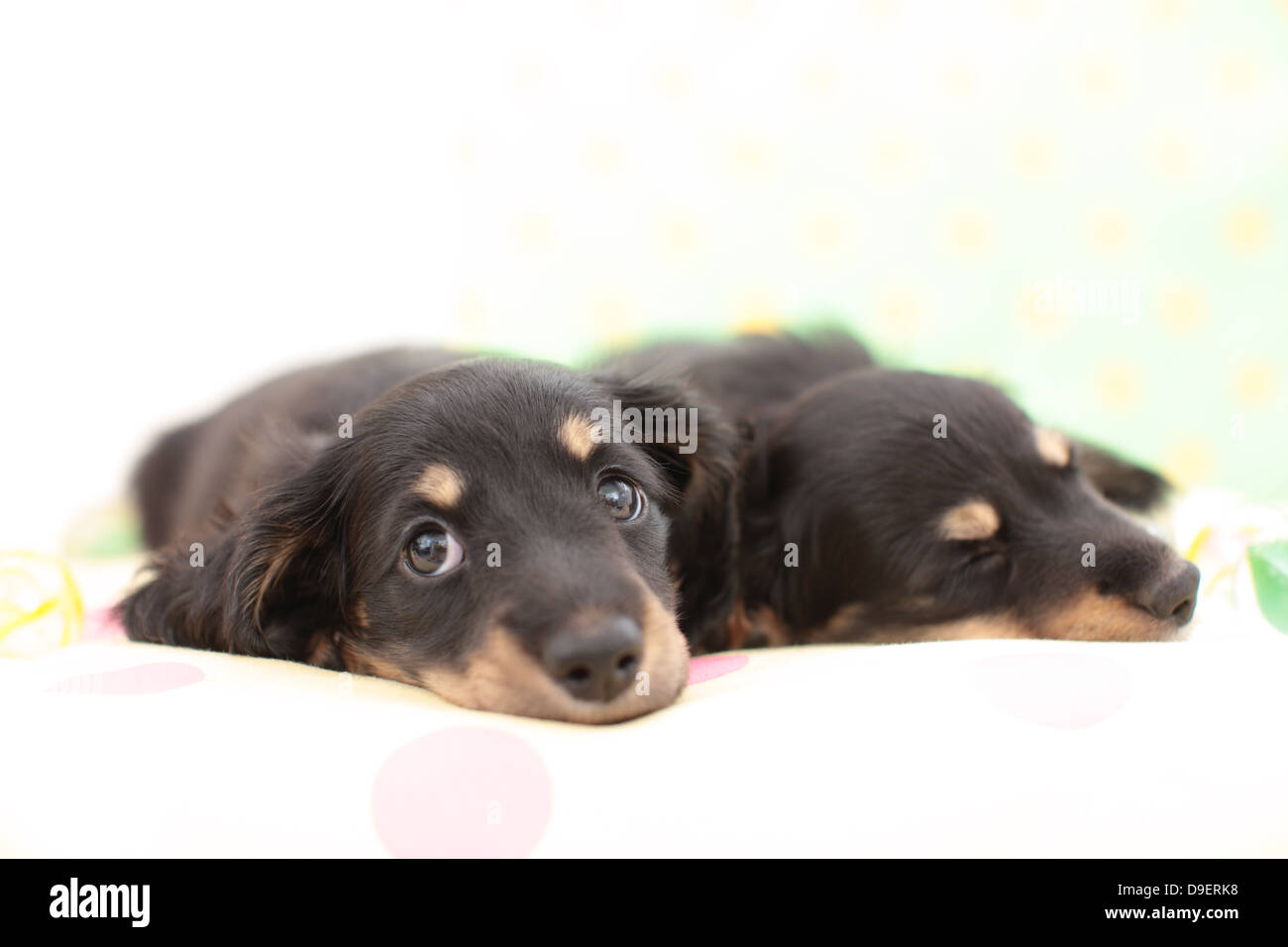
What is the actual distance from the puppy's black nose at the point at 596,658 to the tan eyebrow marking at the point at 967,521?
107 cm

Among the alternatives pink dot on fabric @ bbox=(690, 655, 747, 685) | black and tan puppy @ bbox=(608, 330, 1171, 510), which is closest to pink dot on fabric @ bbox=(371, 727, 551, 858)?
pink dot on fabric @ bbox=(690, 655, 747, 685)

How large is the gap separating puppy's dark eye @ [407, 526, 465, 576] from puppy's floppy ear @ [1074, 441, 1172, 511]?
7.00ft

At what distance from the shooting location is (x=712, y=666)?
2367 millimetres

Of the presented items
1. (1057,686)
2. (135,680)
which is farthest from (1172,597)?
(135,680)

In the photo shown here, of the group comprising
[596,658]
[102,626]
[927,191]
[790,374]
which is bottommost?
[102,626]

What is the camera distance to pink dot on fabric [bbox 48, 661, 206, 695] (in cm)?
186

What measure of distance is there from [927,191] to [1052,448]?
274cm

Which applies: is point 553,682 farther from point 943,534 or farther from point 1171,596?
point 1171,596

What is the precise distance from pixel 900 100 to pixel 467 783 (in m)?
4.45

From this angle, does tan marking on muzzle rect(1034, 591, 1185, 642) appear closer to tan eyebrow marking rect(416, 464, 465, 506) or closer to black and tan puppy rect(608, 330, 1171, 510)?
black and tan puppy rect(608, 330, 1171, 510)

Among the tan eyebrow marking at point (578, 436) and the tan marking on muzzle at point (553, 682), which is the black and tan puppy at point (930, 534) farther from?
the tan marking on muzzle at point (553, 682)

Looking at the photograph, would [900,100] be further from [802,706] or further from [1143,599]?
[802,706]
